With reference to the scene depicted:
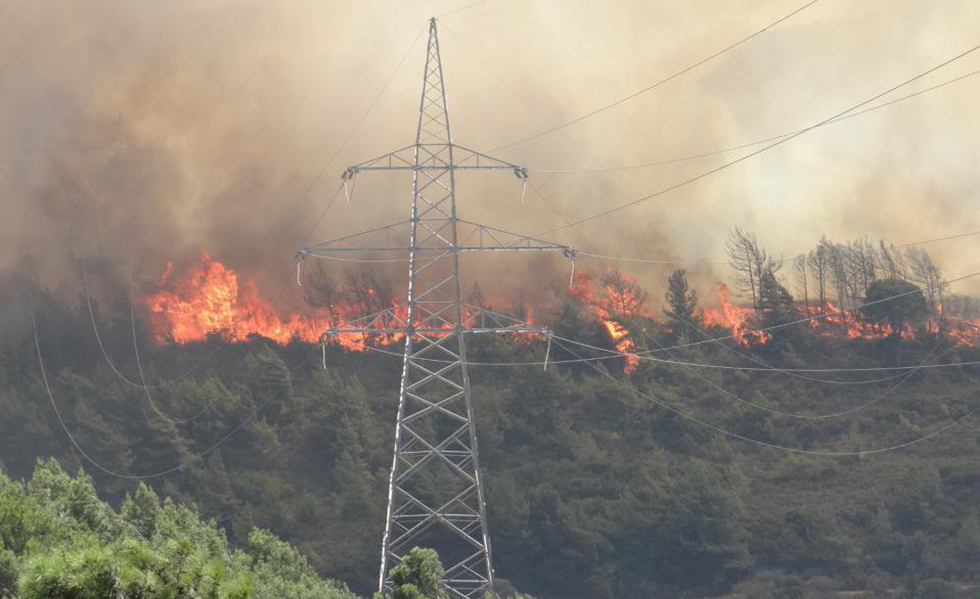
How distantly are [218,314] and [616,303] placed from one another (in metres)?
31.4

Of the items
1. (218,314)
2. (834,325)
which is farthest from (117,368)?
(834,325)

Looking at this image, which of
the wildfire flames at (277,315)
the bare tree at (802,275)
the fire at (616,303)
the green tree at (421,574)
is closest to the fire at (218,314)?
the wildfire flames at (277,315)

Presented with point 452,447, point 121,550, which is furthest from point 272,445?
point 121,550

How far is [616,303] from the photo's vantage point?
404 ft

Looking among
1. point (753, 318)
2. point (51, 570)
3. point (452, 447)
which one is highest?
point (753, 318)

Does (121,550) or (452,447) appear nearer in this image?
(121,550)

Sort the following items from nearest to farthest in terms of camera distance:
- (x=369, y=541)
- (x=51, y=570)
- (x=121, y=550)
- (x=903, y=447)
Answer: (x=51, y=570) < (x=121, y=550) < (x=369, y=541) < (x=903, y=447)

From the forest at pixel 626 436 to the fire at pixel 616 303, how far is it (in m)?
0.25

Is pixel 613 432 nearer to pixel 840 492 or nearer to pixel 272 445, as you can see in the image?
pixel 840 492

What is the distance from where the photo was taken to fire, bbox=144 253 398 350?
121875 millimetres

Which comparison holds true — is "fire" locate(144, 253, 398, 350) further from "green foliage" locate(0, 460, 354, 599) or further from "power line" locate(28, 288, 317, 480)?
"green foliage" locate(0, 460, 354, 599)

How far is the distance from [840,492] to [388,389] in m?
36.4

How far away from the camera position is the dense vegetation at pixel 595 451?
95125 mm

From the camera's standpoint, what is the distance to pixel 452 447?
112 metres
